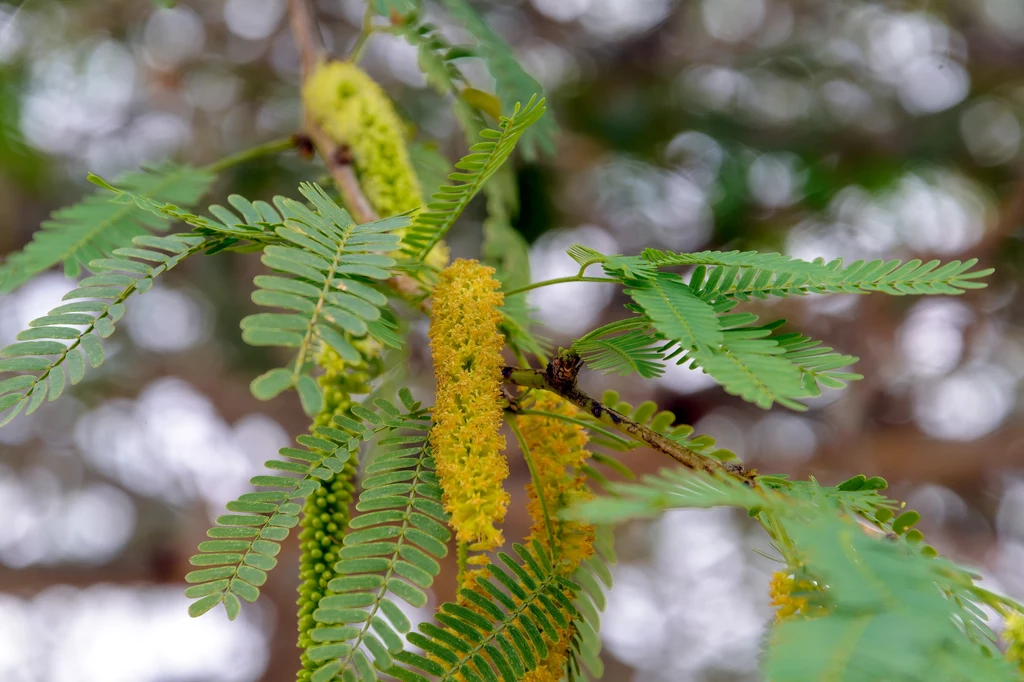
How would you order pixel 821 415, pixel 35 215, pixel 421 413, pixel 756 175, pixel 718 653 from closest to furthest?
pixel 421 413, pixel 756 175, pixel 35 215, pixel 821 415, pixel 718 653

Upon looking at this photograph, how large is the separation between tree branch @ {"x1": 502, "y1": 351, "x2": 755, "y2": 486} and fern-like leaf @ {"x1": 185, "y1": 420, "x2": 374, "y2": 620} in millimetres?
166

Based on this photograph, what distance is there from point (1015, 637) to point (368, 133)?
2.96ft

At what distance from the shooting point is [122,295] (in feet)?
2.10

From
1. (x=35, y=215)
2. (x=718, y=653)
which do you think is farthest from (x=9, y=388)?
(x=718, y=653)

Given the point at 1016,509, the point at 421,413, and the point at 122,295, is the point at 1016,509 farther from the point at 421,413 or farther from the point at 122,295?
the point at 122,295

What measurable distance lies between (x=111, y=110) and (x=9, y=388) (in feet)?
7.46

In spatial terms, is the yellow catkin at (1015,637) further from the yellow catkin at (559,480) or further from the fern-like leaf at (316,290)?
the fern-like leaf at (316,290)

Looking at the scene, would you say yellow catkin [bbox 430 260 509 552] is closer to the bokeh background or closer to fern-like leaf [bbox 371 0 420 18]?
fern-like leaf [bbox 371 0 420 18]

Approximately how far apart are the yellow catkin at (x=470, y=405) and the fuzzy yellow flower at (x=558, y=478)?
0.09 meters

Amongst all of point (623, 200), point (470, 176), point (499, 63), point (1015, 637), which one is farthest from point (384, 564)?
point (623, 200)

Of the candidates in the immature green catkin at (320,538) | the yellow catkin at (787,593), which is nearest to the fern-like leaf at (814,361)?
the yellow catkin at (787,593)

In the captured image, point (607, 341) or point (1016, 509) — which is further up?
point (607, 341)

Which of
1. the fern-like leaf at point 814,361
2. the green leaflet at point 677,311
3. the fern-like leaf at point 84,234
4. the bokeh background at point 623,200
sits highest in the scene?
the green leaflet at point 677,311

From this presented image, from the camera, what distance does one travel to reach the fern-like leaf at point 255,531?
60cm
